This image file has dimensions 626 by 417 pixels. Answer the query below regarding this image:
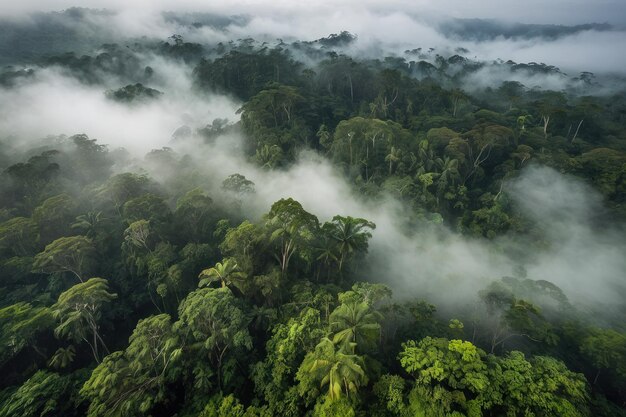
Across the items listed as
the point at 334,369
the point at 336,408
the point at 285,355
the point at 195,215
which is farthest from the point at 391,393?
the point at 195,215

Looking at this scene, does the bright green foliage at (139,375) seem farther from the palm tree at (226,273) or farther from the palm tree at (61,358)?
the palm tree at (61,358)

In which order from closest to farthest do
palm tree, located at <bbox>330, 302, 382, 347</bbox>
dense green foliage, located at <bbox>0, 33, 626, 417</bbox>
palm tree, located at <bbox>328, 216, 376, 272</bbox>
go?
1. dense green foliage, located at <bbox>0, 33, 626, 417</bbox>
2. palm tree, located at <bbox>330, 302, 382, 347</bbox>
3. palm tree, located at <bbox>328, 216, 376, 272</bbox>

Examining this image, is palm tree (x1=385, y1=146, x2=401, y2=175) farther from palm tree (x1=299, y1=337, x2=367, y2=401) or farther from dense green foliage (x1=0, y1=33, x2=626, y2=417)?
palm tree (x1=299, y1=337, x2=367, y2=401)

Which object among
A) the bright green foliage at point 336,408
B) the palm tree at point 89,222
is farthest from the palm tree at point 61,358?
the bright green foliage at point 336,408

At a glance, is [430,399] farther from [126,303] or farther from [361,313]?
[126,303]

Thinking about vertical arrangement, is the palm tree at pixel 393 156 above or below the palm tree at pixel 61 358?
above

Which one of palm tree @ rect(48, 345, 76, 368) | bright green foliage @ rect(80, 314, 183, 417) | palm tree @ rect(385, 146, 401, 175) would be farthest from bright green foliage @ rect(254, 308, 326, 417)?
palm tree @ rect(385, 146, 401, 175)

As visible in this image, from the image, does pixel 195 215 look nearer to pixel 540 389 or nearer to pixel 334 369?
pixel 334 369
